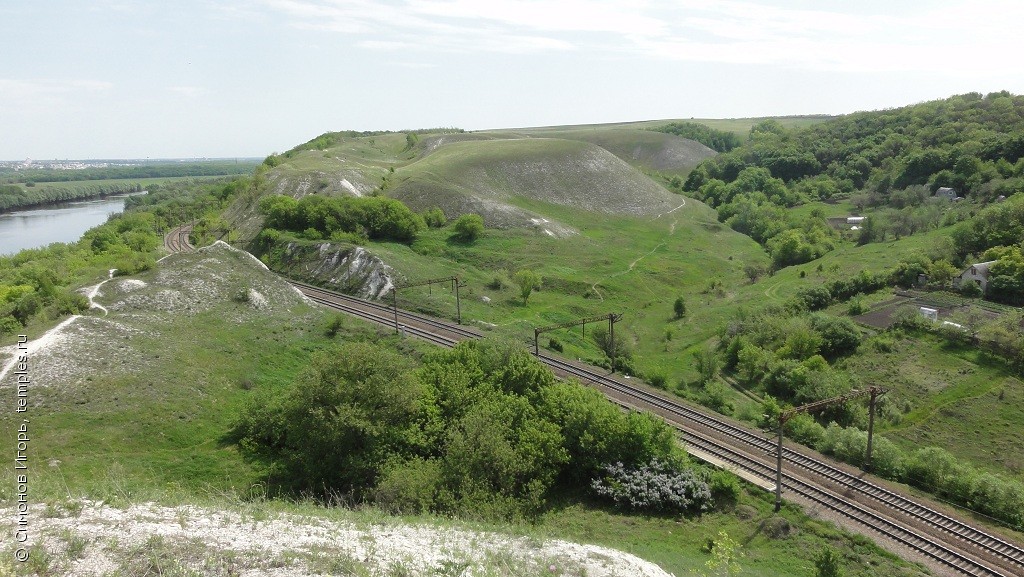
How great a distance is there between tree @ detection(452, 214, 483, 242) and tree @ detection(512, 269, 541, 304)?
48.9 feet

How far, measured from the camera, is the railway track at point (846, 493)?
78.7 ft

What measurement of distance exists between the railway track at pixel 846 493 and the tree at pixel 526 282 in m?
19.5

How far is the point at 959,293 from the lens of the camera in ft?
190

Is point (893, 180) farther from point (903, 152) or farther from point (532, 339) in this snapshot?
point (532, 339)

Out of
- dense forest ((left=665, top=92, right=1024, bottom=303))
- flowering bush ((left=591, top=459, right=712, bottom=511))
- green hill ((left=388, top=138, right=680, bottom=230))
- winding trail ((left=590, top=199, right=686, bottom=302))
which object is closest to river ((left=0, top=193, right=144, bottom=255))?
green hill ((left=388, top=138, right=680, bottom=230))

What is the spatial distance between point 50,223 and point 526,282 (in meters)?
146

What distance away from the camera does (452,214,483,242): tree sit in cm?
7850

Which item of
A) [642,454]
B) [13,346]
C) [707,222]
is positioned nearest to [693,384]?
[642,454]

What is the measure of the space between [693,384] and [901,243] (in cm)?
4939

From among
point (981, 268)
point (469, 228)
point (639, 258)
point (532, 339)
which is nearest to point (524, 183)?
point (469, 228)

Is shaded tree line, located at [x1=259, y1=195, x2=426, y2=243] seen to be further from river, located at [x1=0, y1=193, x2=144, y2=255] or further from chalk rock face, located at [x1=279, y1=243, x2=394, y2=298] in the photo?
river, located at [x1=0, y1=193, x2=144, y2=255]

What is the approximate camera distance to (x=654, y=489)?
27.2 metres

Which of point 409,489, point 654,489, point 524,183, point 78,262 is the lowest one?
point 654,489

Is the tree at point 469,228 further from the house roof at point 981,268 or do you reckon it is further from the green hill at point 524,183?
the house roof at point 981,268
